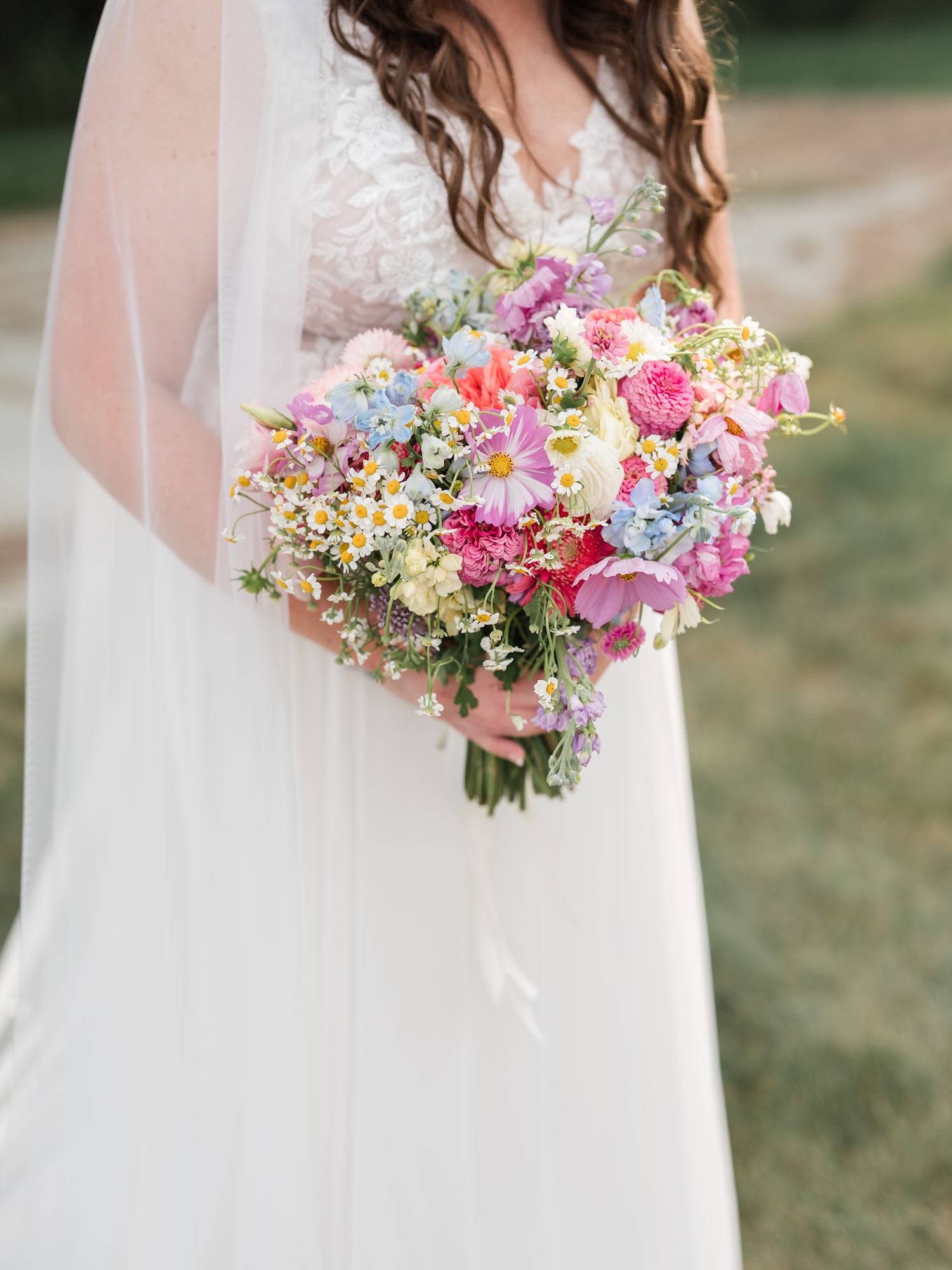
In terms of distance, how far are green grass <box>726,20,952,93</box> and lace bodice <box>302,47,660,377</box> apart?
10.2 metres

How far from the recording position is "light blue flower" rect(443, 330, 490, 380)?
1148 millimetres

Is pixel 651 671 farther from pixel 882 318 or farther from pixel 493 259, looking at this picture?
pixel 882 318

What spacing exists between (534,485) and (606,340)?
19 cm

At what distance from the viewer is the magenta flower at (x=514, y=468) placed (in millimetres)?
1105

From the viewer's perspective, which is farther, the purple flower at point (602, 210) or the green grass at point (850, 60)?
the green grass at point (850, 60)

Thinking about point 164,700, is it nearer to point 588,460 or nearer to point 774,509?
point 588,460

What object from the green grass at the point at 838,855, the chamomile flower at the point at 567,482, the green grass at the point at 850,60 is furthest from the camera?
the green grass at the point at 850,60

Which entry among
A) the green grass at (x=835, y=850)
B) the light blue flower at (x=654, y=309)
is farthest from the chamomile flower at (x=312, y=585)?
the green grass at (x=835, y=850)

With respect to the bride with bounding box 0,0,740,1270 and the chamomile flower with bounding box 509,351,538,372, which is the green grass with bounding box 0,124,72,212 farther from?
the chamomile flower with bounding box 509,351,538,372

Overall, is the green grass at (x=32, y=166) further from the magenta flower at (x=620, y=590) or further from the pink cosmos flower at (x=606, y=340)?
the magenta flower at (x=620, y=590)

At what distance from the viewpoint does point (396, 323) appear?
1.49 meters

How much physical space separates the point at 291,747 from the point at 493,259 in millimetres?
665

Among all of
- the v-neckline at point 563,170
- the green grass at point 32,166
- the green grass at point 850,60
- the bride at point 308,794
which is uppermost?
the green grass at point 850,60

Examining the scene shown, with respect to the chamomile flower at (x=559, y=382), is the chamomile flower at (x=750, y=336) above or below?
above
